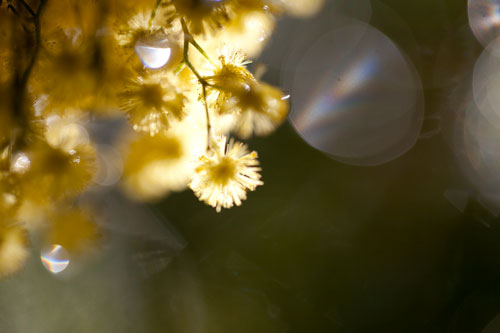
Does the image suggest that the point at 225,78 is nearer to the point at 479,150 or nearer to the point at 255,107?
the point at 255,107

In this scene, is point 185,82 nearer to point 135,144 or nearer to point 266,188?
point 135,144

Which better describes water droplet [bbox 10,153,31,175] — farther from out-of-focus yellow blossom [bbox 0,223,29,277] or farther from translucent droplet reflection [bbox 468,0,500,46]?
translucent droplet reflection [bbox 468,0,500,46]

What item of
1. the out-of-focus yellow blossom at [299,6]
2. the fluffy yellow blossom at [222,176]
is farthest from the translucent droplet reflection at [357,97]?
the fluffy yellow blossom at [222,176]

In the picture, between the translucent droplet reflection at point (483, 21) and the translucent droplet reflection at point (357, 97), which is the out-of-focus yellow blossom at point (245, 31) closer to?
the translucent droplet reflection at point (357, 97)

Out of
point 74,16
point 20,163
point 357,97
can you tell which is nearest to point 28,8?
point 74,16

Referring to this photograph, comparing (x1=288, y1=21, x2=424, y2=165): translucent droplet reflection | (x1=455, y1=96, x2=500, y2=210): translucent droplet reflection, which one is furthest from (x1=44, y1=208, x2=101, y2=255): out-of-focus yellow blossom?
(x1=455, y1=96, x2=500, y2=210): translucent droplet reflection

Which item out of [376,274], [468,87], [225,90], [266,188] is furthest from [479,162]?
[225,90]
